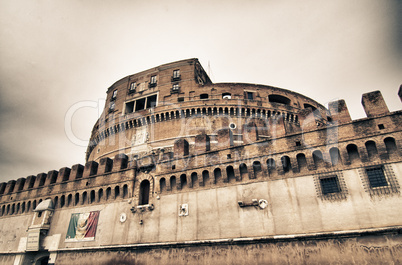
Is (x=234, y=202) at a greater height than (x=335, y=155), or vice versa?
(x=335, y=155)

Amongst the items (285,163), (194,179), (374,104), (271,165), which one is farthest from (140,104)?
(374,104)

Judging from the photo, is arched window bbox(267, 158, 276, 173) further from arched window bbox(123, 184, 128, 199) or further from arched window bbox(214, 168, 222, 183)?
arched window bbox(123, 184, 128, 199)

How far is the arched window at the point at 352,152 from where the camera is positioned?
34.6 feet

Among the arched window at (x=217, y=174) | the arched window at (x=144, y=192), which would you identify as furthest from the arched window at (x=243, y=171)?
the arched window at (x=144, y=192)

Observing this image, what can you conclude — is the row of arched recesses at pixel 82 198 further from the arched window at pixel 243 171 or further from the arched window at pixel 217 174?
the arched window at pixel 243 171

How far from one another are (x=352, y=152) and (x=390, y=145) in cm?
136

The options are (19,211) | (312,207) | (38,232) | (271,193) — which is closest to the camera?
(312,207)

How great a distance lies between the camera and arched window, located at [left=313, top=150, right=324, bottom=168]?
11.0m

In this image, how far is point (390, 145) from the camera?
33.1 ft

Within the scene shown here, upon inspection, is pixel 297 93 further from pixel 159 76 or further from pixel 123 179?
pixel 123 179

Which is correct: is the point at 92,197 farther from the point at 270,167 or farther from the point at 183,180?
the point at 270,167

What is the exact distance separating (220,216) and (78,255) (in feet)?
30.5

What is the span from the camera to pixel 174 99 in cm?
2706

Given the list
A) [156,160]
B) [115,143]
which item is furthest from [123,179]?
[115,143]
